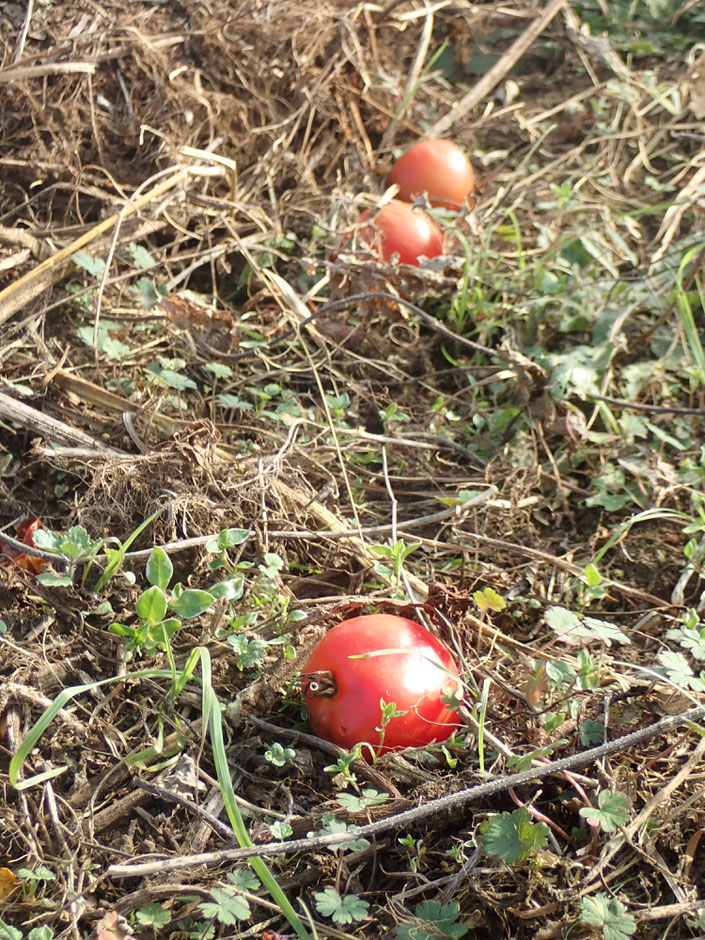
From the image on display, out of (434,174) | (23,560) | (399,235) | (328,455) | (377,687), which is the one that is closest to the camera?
(377,687)

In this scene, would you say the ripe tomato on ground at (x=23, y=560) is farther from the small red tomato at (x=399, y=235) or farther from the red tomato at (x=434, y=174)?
the red tomato at (x=434, y=174)

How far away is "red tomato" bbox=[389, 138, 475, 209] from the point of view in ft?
10.1

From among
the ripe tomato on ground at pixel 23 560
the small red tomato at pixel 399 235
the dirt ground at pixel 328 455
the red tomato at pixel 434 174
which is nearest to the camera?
the dirt ground at pixel 328 455

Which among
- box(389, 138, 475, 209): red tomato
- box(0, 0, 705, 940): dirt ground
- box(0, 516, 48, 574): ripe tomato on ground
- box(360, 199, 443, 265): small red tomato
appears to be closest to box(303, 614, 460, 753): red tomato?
box(0, 0, 705, 940): dirt ground

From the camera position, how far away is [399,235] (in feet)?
9.19

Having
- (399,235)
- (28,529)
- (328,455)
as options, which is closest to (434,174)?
(399,235)

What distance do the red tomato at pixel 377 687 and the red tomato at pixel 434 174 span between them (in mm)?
1765

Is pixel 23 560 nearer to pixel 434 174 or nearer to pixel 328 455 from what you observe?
pixel 328 455

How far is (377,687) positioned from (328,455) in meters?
0.83

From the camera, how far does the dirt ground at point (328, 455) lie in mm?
1639

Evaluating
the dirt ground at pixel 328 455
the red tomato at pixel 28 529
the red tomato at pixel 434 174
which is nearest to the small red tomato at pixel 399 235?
the dirt ground at pixel 328 455

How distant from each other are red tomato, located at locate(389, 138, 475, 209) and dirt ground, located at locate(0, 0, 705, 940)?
13cm

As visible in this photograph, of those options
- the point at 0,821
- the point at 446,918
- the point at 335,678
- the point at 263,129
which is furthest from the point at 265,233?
the point at 446,918

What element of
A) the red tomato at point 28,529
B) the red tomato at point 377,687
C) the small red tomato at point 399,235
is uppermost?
the small red tomato at point 399,235
